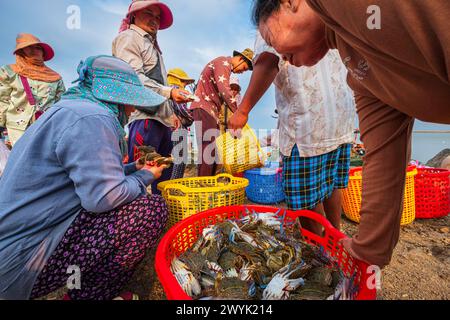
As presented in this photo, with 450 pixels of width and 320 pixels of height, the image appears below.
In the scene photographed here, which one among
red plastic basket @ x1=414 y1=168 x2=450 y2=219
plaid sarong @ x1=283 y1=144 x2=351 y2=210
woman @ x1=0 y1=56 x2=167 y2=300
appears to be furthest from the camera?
red plastic basket @ x1=414 y1=168 x2=450 y2=219

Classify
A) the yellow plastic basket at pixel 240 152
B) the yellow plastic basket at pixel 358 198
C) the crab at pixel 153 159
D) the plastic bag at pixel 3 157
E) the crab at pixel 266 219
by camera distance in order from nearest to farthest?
the crab at pixel 266 219 → the crab at pixel 153 159 → the plastic bag at pixel 3 157 → the yellow plastic basket at pixel 358 198 → the yellow plastic basket at pixel 240 152

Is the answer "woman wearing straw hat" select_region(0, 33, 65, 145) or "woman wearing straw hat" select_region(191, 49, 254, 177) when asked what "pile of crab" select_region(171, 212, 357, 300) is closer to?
"woman wearing straw hat" select_region(191, 49, 254, 177)

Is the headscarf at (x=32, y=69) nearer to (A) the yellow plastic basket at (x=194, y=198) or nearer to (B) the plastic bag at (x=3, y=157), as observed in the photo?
(B) the plastic bag at (x=3, y=157)

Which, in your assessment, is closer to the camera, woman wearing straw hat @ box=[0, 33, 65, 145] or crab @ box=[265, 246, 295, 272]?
crab @ box=[265, 246, 295, 272]

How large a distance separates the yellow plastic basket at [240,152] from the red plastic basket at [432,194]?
75.2 inches

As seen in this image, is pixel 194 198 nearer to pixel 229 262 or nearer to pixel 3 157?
pixel 229 262

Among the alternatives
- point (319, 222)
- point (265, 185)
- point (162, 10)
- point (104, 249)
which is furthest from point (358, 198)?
point (162, 10)

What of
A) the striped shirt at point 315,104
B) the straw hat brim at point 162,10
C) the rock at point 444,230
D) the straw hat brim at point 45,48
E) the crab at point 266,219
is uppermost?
the straw hat brim at point 162,10

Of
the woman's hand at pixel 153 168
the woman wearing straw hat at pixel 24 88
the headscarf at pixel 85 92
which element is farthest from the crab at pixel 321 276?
the woman wearing straw hat at pixel 24 88

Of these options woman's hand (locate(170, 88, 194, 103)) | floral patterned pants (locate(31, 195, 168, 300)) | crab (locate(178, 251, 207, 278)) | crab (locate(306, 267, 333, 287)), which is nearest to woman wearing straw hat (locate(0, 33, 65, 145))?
woman's hand (locate(170, 88, 194, 103))

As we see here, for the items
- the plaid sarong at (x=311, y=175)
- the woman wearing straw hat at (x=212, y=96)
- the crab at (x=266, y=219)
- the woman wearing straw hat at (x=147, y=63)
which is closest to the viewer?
the crab at (x=266, y=219)

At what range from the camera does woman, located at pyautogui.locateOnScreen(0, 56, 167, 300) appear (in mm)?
1196

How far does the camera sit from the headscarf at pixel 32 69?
10.6 ft

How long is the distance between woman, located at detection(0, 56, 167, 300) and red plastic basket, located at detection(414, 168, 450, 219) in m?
2.96
